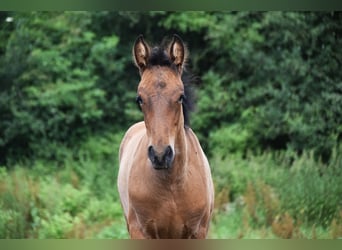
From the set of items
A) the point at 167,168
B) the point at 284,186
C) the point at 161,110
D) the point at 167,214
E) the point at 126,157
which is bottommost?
the point at 284,186

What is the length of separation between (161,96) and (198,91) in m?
5.50

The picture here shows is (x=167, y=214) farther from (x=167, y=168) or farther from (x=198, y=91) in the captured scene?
(x=198, y=91)

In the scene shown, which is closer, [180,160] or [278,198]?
[180,160]

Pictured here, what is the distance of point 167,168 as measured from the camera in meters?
4.20

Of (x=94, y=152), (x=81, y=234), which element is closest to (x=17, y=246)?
(x=81, y=234)

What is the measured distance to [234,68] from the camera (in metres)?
10.0

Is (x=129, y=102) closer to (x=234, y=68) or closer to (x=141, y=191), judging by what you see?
(x=234, y=68)

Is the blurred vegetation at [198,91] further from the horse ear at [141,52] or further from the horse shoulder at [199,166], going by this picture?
the horse ear at [141,52]

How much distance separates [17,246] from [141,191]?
1653 mm

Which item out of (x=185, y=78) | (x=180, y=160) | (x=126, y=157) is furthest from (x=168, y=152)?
(x=126, y=157)

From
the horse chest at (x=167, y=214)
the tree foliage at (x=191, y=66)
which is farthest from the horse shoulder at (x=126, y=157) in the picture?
the tree foliage at (x=191, y=66)

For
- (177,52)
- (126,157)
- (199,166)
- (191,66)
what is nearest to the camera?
(177,52)

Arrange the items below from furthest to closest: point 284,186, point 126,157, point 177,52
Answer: point 284,186, point 126,157, point 177,52

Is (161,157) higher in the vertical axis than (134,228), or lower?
higher
